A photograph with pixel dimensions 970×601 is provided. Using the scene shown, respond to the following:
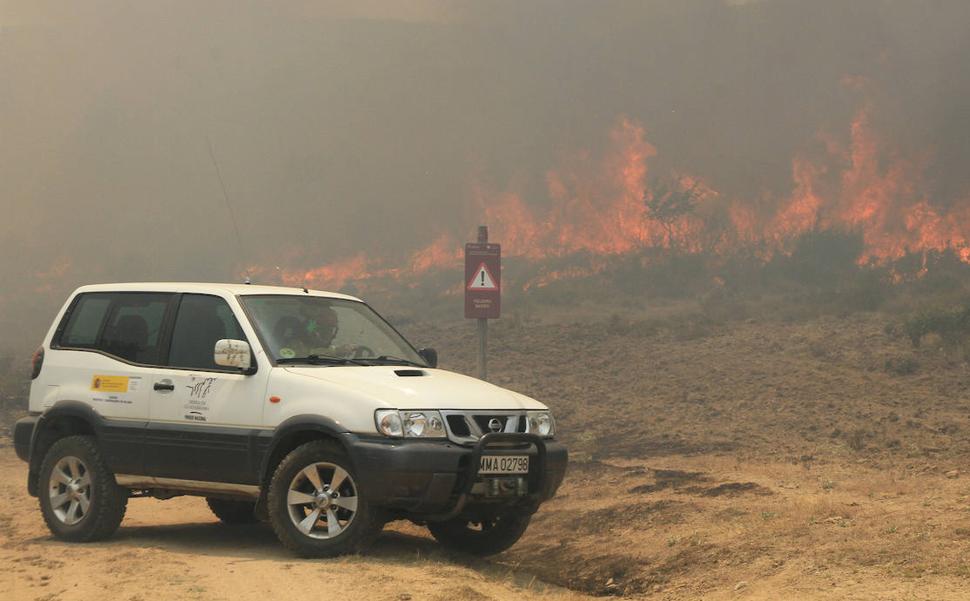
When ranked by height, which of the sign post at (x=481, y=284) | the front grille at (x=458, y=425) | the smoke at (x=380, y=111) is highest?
the smoke at (x=380, y=111)

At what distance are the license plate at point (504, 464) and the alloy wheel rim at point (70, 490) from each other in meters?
3.30

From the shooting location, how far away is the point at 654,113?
65438mm

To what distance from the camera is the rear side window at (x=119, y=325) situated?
9328mm

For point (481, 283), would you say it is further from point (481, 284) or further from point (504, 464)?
Answer: point (504, 464)

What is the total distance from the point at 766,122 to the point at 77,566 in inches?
2219

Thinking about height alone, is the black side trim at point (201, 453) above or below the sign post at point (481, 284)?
below

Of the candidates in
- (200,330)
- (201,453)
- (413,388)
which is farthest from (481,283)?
(413,388)

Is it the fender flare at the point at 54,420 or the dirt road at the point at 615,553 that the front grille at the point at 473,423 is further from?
the fender flare at the point at 54,420

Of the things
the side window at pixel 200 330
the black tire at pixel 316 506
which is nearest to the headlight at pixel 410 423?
the black tire at pixel 316 506

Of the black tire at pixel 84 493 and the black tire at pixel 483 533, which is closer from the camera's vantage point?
the black tire at pixel 483 533

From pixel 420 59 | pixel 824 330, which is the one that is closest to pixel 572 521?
pixel 824 330

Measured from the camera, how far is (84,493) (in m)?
9.36

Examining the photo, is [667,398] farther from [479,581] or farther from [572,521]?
[479,581]

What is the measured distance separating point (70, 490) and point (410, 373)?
2963mm
